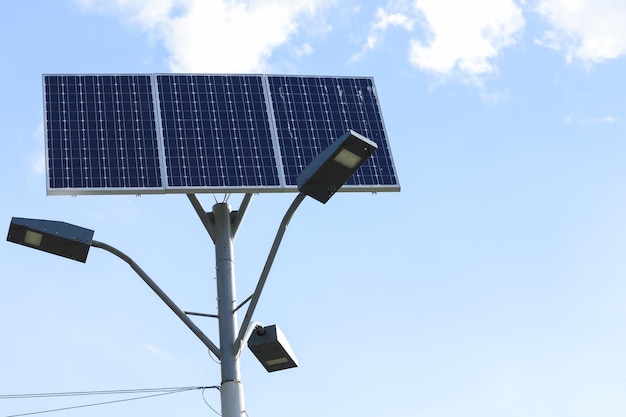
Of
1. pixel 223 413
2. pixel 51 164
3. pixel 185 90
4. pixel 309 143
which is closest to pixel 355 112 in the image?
pixel 309 143

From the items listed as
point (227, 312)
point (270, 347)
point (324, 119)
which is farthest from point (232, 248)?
point (324, 119)

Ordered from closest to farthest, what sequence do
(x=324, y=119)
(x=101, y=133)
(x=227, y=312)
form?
(x=227, y=312), (x=101, y=133), (x=324, y=119)

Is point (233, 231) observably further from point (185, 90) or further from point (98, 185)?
point (185, 90)

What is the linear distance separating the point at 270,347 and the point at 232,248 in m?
1.61

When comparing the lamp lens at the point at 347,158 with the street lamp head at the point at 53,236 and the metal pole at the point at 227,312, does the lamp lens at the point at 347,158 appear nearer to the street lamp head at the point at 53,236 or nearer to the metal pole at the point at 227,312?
the metal pole at the point at 227,312

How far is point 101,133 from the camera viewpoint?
1377 centimetres

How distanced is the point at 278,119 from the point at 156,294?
416cm

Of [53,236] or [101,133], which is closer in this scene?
[53,236]

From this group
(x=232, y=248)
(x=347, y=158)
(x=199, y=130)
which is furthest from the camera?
(x=199, y=130)

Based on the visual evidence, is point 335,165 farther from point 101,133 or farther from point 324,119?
point 101,133

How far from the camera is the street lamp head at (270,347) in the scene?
1157 centimetres

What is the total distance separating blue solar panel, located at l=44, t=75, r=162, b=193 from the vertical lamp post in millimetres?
1364

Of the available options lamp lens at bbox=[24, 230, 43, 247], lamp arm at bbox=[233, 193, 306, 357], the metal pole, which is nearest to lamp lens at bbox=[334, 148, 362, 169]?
lamp arm at bbox=[233, 193, 306, 357]

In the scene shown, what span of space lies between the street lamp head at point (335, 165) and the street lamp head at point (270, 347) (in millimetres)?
1859
